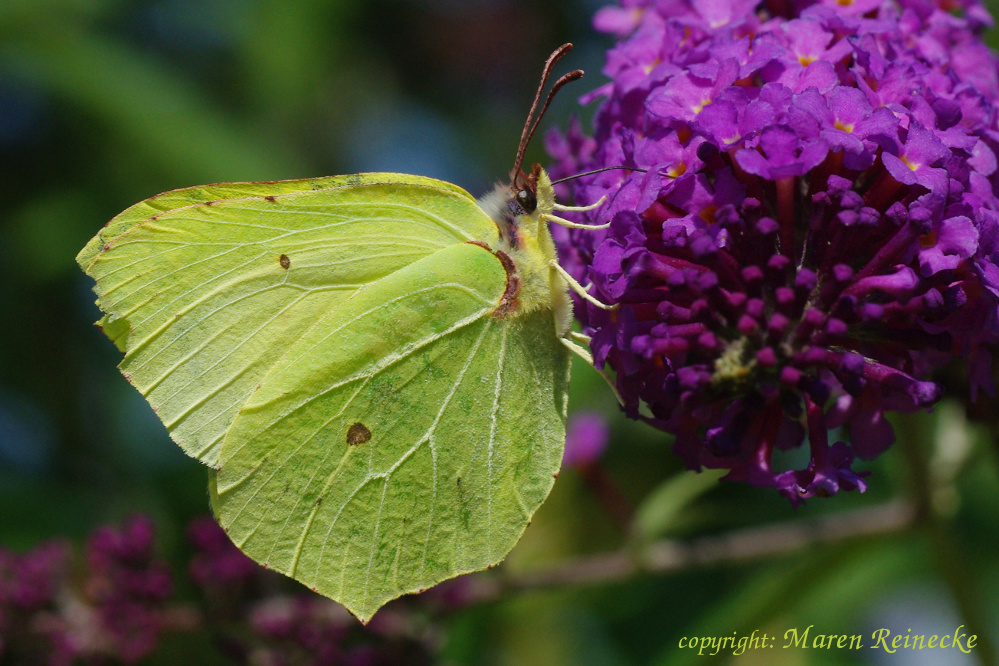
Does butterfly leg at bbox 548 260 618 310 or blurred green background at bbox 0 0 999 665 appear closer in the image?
butterfly leg at bbox 548 260 618 310

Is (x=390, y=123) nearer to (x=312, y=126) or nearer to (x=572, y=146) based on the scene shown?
(x=312, y=126)

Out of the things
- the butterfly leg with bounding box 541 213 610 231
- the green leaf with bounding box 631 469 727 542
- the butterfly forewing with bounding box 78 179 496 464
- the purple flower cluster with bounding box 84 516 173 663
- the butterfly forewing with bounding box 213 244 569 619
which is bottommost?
the green leaf with bounding box 631 469 727 542

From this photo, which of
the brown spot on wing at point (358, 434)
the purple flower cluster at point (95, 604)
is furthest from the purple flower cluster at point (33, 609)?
the brown spot on wing at point (358, 434)

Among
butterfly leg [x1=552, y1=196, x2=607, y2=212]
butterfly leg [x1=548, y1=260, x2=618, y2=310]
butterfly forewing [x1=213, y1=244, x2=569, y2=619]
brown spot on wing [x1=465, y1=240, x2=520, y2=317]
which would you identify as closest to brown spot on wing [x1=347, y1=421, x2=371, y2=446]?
butterfly forewing [x1=213, y1=244, x2=569, y2=619]

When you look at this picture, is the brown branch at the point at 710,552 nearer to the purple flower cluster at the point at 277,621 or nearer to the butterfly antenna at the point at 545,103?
the purple flower cluster at the point at 277,621

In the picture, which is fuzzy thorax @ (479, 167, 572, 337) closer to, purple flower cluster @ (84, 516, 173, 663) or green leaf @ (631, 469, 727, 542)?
green leaf @ (631, 469, 727, 542)
